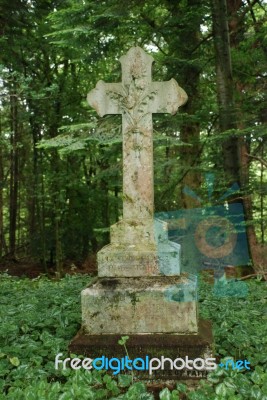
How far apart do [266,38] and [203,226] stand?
432cm

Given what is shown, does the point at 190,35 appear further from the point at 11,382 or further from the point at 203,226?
the point at 11,382

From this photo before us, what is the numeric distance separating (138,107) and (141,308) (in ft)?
6.99

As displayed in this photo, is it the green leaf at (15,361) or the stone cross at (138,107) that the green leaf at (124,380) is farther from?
the stone cross at (138,107)

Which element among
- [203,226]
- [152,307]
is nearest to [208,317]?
[152,307]

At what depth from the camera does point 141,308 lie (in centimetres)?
411

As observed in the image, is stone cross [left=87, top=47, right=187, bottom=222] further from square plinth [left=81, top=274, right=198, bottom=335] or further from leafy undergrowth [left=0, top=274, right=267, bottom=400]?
leafy undergrowth [left=0, top=274, right=267, bottom=400]

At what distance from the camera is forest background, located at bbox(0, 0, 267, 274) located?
8203 mm

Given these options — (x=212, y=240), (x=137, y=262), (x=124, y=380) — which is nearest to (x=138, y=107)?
(x=137, y=262)

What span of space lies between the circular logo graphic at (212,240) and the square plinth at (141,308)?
18.0 ft

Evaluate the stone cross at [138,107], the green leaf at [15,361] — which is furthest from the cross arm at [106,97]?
the green leaf at [15,361]

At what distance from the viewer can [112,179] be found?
13172 millimetres

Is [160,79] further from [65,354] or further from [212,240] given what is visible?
[65,354]

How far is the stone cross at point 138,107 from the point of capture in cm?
459

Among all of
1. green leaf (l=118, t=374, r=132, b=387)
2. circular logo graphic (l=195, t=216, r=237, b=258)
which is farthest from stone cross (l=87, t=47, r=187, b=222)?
circular logo graphic (l=195, t=216, r=237, b=258)
